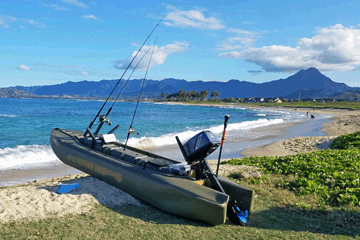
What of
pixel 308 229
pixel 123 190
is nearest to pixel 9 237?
pixel 123 190

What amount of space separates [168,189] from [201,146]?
1.07m

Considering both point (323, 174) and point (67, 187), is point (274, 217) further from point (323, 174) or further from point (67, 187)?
Result: point (67, 187)

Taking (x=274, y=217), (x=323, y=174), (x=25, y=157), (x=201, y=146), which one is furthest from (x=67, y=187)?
(x=25, y=157)

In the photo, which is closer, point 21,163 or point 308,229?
point 308,229

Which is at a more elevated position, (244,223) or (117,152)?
(117,152)

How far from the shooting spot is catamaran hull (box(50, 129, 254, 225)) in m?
4.72

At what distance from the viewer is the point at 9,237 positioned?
165 inches

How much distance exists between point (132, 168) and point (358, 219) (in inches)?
182

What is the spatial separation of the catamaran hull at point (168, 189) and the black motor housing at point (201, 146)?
1.77 feet

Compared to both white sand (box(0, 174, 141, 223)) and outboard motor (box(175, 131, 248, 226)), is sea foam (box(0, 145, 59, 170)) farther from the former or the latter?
outboard motor (box(175, 131, 248, 226))

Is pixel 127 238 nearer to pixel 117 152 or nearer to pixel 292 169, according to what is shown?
pixel 117 152

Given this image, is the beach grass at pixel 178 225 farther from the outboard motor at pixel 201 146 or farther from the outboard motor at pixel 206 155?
the outboard motor at pixel 201 146

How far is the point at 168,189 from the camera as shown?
5.14 meters

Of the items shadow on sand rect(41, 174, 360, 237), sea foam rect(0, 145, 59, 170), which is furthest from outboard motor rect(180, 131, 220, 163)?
sea foam rect(0, 145, 59, 170)
